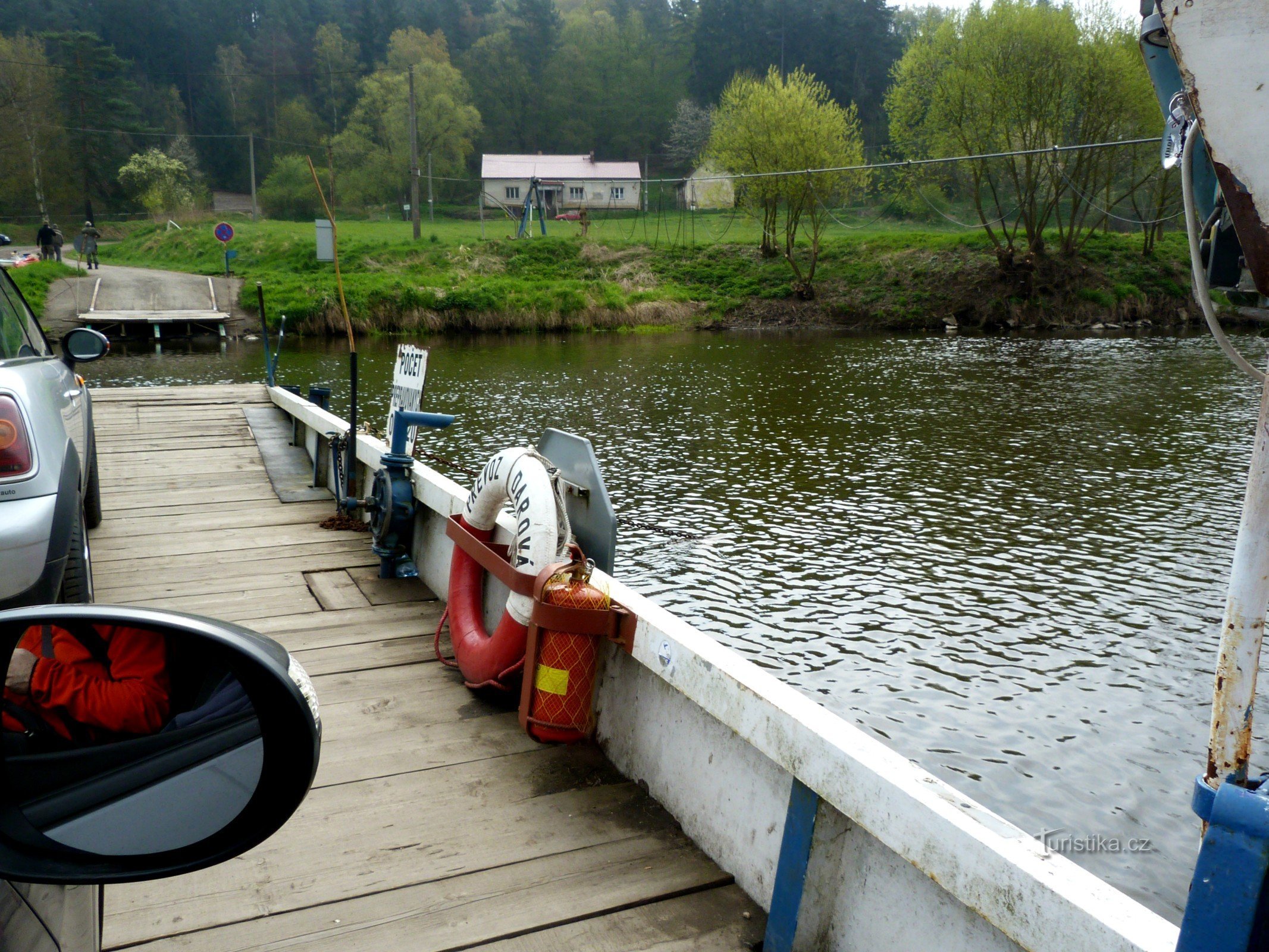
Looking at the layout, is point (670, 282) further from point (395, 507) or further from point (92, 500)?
point (395, 507)

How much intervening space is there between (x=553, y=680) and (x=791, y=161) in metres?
36.1

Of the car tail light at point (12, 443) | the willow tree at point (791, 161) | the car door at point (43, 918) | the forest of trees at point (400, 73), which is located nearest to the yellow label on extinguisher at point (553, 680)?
the car tail light at point (12, 443)

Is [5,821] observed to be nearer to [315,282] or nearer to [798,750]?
[798,750]

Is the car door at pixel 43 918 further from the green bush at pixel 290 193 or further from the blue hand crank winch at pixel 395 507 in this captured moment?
the green bush at pixel 290 193

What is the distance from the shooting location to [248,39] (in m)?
84.5

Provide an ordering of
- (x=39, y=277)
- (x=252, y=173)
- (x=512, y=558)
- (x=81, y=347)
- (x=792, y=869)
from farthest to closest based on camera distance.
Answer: (x=252, y=173) < (x=39, y=277) < (x=81, y=347) < (x=512, y=558) < (x=792, y=869)

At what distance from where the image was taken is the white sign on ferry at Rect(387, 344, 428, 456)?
4914 mm

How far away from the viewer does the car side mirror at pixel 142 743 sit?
105 centimetres

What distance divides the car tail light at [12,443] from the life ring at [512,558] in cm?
139

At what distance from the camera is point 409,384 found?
5055mm

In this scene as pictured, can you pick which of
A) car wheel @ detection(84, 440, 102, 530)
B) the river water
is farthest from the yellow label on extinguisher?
car wheel @ detection(84, 440, 102, 530)

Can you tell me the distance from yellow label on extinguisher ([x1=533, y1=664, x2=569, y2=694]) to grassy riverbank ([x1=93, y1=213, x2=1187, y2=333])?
25.4m

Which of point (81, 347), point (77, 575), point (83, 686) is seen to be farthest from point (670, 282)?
point (83, 686)

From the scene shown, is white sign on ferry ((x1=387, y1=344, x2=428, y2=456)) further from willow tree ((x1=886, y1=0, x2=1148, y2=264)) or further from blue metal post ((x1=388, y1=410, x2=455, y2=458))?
willow tree ((x1=886, y1=0, x2=1148, y2=264))
